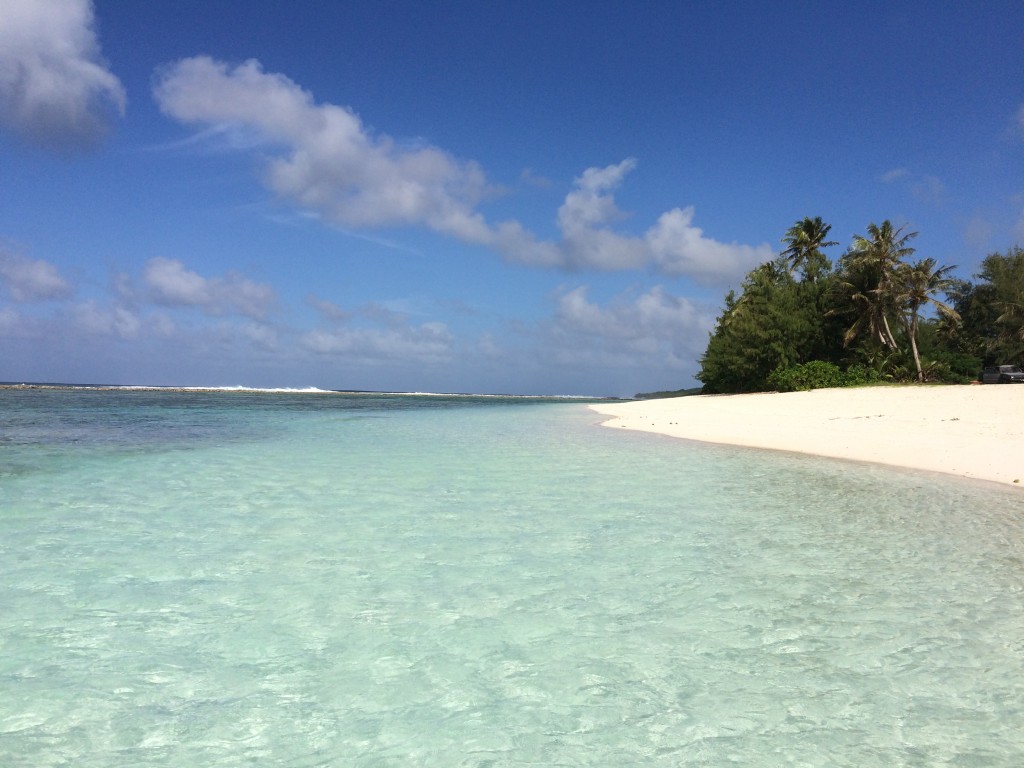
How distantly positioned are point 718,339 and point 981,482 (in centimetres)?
4778

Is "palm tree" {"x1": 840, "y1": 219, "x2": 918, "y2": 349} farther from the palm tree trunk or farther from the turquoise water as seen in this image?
the turquoise water

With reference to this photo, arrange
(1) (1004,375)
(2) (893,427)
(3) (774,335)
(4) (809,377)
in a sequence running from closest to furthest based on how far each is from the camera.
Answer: (2) (893,427) < (1) (1004,375) < (4) (809,377) < (3) (774,335)

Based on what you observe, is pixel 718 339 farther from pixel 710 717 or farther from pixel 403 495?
pixel 710 717

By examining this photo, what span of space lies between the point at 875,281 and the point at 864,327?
3.80m

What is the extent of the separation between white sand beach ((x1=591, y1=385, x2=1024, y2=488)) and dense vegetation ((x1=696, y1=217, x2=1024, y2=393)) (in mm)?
15713

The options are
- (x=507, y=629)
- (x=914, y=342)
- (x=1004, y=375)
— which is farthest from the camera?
(x=914, y=342)

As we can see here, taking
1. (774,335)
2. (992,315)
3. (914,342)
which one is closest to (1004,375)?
(914,342)

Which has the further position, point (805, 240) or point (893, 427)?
point (805, 240)

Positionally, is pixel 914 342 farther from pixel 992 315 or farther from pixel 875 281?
pixel 992 315

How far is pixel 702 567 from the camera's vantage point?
19.7 feet

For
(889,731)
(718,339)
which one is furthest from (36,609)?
(718,339)

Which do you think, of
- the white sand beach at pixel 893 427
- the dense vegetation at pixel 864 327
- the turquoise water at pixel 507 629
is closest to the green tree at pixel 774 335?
the dense vegetation at pixel 864 327

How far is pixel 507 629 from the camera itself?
14.6 feet

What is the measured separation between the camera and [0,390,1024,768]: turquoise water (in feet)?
10.2
